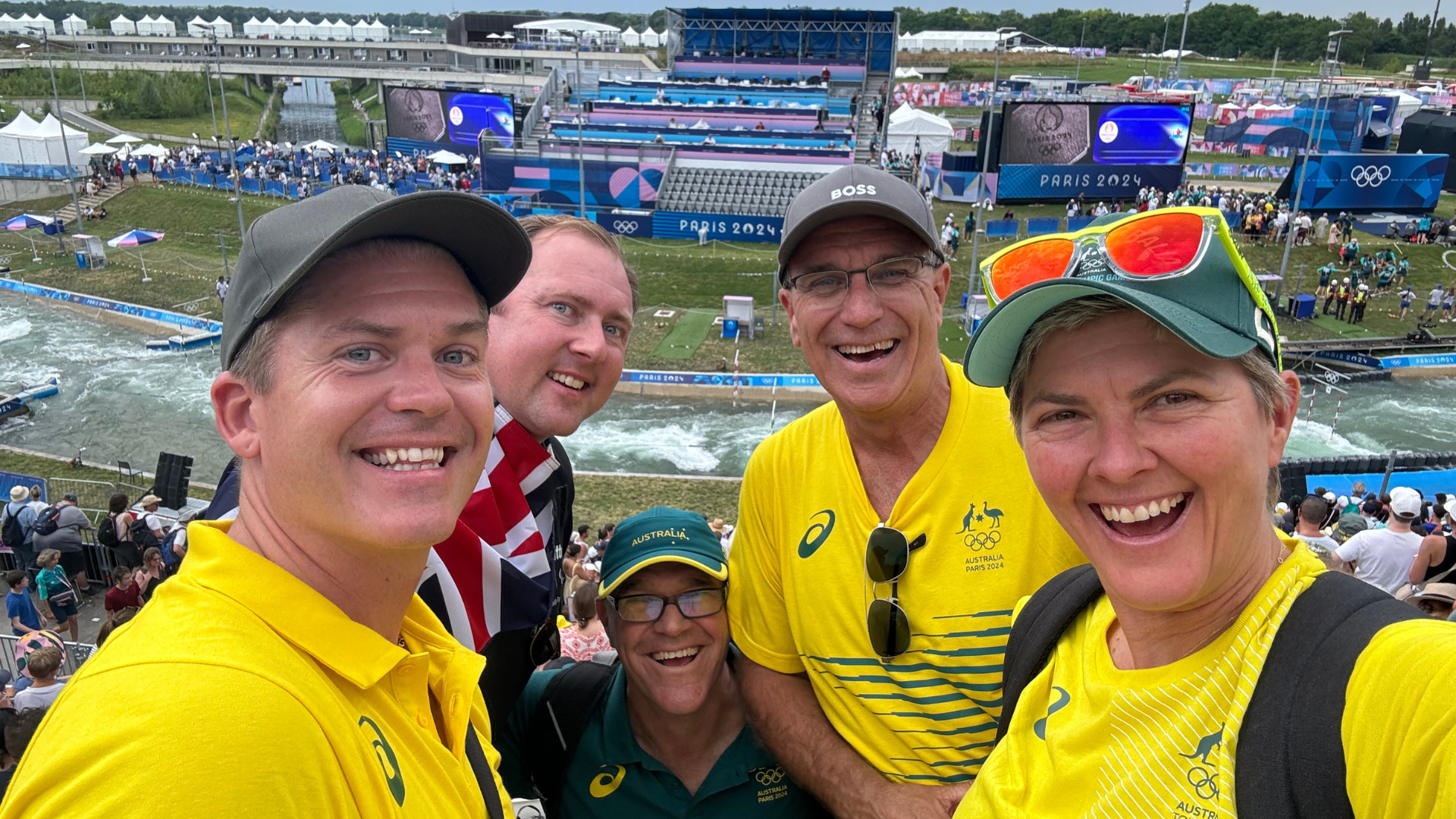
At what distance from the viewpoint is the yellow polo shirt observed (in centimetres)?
126

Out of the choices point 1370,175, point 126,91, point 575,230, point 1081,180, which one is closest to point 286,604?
point 575,230

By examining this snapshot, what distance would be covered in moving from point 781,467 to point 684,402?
1813 cm

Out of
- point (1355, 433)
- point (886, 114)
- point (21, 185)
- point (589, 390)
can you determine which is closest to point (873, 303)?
point (589, 390)

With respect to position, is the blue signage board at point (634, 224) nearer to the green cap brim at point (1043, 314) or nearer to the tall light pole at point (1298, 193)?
the tall light pole at point (1298, 193)

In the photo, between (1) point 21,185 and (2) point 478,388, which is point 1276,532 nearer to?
(2) point 478,388

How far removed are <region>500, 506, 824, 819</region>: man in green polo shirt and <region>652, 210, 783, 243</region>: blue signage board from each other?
3126cm

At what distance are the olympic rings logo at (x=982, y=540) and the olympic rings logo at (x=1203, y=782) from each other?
104 cm

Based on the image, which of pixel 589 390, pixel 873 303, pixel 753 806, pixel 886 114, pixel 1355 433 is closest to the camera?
pixel 873 303

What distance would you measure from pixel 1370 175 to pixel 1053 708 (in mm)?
42116

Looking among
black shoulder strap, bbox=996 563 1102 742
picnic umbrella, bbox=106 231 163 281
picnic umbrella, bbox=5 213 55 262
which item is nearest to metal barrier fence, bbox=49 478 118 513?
picnic umbrella, bbox=106 231 163 281

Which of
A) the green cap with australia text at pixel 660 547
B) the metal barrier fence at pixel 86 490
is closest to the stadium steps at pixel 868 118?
the metal barrier fence at pixel 86 490

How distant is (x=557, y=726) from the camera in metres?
3.09

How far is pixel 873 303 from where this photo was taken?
9.19 feet

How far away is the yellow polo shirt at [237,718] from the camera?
1.26m
